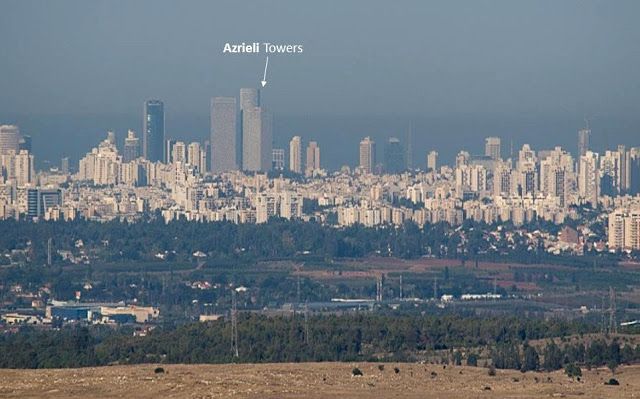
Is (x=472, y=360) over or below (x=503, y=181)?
below

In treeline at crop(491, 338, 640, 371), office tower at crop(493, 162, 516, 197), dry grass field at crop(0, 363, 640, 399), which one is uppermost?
office tower at crop(493, 162, 516, 197)

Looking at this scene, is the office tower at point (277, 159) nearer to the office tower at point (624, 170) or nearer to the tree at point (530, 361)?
the office tower at point (624, 170)

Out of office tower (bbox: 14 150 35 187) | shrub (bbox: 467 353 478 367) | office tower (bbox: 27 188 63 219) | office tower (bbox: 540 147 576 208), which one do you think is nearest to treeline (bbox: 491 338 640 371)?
shrub (bbox: 467 353 478 367)

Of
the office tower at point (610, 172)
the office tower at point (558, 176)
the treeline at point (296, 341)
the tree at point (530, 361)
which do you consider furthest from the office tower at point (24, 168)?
the tree at point (530, 361)

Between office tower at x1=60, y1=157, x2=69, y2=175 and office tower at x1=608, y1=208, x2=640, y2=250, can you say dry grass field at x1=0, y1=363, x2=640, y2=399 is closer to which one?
office tower at x1=608, y1=208, x2=640, y2=250

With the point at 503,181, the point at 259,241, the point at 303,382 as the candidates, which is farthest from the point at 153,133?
the point at 303,382

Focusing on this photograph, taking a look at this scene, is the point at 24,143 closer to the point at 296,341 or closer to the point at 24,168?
the point at 24,168

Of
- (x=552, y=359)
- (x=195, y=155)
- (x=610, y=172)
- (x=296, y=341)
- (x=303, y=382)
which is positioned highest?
(x=195, y=155)
